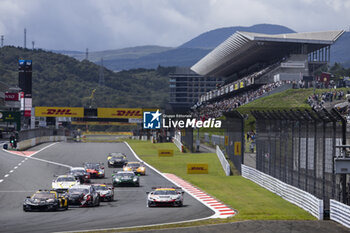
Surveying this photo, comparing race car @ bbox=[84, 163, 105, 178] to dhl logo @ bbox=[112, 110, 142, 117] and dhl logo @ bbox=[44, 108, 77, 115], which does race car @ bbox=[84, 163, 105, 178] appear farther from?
dhl logo @ bbox=[44, 108, 77, 115]

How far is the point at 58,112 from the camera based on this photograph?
117m

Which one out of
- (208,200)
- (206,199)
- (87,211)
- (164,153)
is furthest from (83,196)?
(164,153)

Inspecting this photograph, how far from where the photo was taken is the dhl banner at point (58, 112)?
116m

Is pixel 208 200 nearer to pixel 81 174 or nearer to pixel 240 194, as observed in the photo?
pixel 240 194

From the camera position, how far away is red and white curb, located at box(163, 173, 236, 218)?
24.6 m

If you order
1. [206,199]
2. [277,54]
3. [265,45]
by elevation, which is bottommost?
[206,199]

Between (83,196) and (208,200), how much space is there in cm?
610

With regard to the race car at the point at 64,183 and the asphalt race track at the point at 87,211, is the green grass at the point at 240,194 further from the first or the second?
the race car at the point at 64,183

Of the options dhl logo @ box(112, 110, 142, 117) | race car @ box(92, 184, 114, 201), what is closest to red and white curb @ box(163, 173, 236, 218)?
race car @ box(92, 184, 114, 201)

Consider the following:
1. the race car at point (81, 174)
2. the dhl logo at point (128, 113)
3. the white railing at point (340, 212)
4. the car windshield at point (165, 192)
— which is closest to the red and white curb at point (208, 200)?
the car windshield at point (165, 192)

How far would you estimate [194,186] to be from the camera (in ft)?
123

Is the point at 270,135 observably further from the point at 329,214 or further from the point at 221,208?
the point at 329,214

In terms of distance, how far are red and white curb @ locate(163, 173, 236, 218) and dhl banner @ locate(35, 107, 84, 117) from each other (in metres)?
75.1

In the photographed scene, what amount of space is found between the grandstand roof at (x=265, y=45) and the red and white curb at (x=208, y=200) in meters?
49.0
